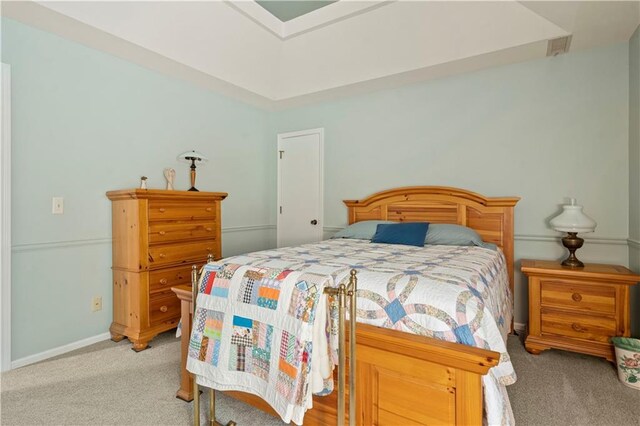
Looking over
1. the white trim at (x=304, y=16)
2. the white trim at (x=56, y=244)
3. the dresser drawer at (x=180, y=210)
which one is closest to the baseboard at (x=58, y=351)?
the white trim at (x=56, y=244)

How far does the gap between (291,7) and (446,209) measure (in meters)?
2.54

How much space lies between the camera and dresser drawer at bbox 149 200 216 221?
9.41 feet

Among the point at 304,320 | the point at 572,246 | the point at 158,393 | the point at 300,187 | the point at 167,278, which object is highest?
the point at 300,187

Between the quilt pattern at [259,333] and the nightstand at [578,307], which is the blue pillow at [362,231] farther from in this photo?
the quilt pattern at [259,333]

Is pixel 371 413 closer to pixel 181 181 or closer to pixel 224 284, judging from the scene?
pixel 224 284

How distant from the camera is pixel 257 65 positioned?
3879 mm

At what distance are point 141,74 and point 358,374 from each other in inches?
129

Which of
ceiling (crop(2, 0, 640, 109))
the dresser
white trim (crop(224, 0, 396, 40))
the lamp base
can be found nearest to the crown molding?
ceiling (crop(2, 0, 640, 109))

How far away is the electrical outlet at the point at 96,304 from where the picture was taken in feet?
9.62

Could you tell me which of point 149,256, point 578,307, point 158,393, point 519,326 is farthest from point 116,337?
point 578,307

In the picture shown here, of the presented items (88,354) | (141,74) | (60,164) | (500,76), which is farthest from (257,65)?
(88,354)

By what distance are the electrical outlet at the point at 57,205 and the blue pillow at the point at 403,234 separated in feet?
8.60

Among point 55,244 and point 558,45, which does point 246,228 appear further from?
point 558,45

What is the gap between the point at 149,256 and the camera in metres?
2.82
